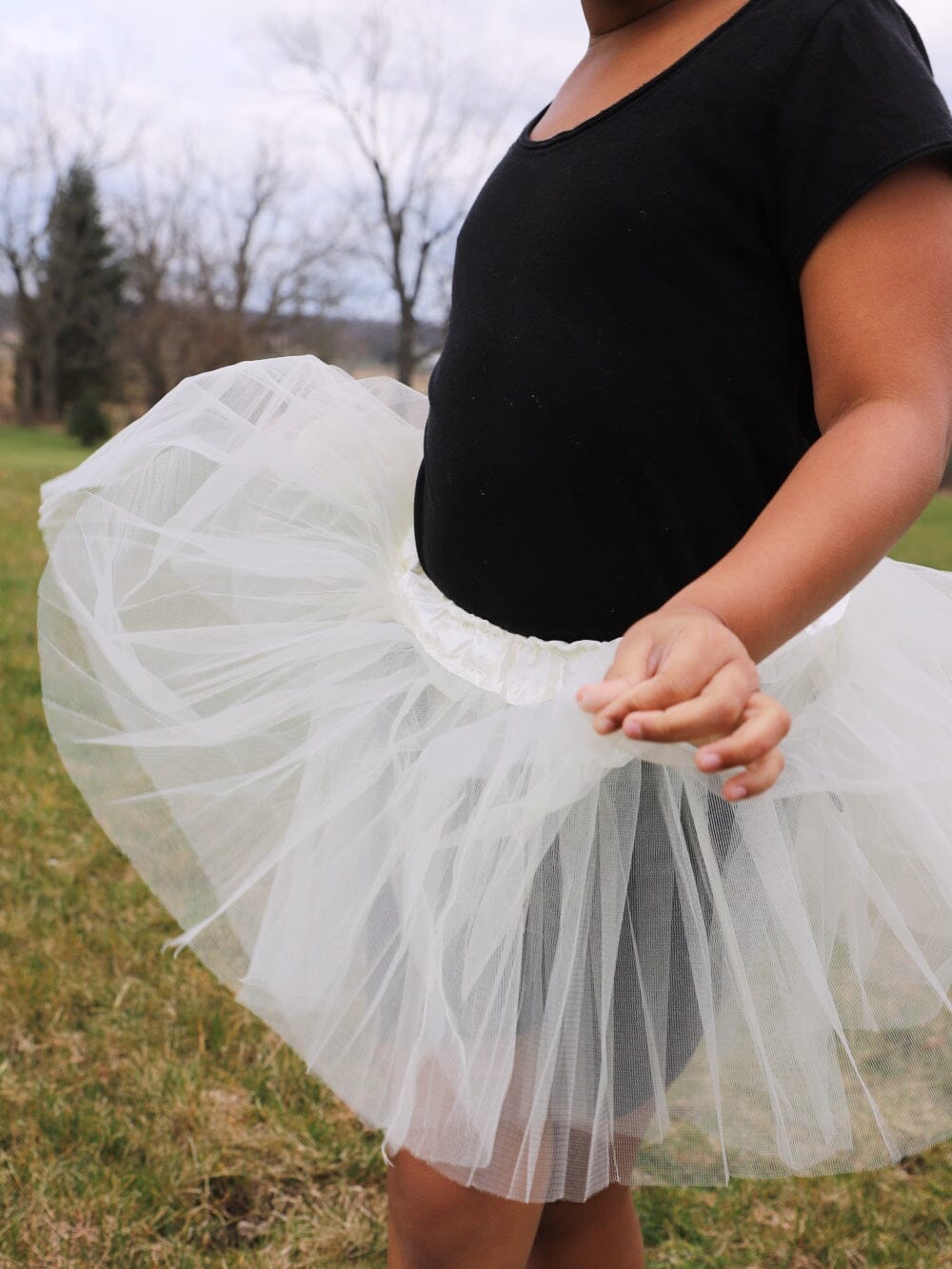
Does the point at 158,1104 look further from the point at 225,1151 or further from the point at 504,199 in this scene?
the point at 504,199

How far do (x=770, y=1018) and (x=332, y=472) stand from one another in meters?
0.80

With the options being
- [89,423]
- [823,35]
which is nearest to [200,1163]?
[823,35]

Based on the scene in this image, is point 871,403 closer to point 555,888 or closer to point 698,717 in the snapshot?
point 698,717

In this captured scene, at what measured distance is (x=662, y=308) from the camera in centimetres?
111

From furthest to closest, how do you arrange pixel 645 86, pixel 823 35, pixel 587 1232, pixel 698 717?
pixel 587 1232
pixel 645 86
pixel 823 35
pixel 698 717

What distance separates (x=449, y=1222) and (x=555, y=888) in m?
0.36

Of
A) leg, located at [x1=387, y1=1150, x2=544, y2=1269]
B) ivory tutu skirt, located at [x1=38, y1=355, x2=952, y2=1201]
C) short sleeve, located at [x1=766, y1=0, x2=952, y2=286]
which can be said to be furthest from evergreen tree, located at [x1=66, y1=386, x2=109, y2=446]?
short sleeve, located at [x1=766, y1=0, x2=952, y2=286]

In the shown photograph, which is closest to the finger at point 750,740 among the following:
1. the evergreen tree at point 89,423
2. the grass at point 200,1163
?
the grass at point 200,1163

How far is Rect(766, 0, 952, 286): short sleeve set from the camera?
960 millimetres

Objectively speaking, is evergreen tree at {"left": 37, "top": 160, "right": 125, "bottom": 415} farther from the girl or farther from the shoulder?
the shoulder

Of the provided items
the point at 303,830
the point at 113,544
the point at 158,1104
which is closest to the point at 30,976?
the point at 158,1104

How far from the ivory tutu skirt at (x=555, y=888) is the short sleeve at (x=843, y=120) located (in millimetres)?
415

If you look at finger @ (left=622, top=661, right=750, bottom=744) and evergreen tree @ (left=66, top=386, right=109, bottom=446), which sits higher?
finger @ (left=622, top=661, right=750, bottom=744)

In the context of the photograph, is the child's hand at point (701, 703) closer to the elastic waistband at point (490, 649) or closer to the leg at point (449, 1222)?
the elastic waistband at point (490, 649)
